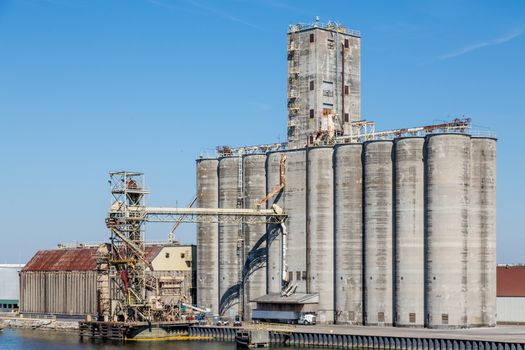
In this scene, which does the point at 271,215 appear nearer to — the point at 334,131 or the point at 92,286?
the point at 334,131

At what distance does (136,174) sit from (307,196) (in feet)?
64.4

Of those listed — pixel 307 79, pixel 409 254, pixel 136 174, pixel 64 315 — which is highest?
pixel 307 79

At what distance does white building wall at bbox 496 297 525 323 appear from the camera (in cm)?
11794

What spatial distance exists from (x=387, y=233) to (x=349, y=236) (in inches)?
195

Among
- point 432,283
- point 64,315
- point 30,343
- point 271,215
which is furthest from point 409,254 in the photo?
point 64,315

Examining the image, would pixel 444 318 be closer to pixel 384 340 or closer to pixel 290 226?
pixel 384 340

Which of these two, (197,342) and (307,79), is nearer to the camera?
(197,342)

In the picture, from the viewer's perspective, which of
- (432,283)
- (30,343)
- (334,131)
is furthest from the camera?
(334,131)

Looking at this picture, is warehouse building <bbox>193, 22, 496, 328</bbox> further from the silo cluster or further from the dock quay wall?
the dock quay wall

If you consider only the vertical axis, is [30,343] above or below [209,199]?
below

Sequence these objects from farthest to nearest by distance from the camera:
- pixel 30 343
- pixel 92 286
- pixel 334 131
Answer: pixel 92 286
pixel 334 131
pixel 30 343

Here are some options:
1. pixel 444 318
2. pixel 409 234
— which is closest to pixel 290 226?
pixel 409 234

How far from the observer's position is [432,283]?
4252 inches

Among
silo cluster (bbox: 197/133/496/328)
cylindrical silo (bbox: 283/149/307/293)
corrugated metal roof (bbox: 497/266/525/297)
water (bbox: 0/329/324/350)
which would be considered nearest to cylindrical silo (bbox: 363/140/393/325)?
silo cluster (bbox: 197/133/496/328)
